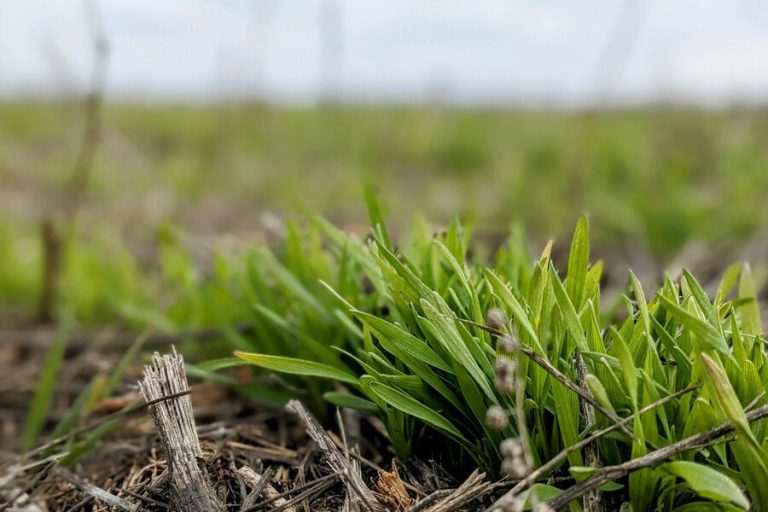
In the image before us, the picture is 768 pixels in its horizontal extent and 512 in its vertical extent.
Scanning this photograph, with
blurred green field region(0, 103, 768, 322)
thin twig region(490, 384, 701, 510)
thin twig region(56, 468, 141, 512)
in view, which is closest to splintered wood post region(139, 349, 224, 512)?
thin twig region(56, 468, 141, 512)

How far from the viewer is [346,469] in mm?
1073

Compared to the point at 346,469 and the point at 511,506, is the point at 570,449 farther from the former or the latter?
the point at 346,469

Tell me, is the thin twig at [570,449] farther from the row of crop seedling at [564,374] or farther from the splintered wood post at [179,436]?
the splintered wood post at [179,436]

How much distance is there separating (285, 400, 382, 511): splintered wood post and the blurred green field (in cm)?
73

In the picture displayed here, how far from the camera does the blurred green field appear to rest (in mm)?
3424

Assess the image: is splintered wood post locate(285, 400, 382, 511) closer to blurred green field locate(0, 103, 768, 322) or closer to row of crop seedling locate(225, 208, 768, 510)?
row of crop seedling locate(225, 208, 768, 510)

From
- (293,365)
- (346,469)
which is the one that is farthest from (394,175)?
(346,469)

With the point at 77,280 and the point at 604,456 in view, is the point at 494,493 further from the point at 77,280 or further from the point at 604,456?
the point at 77,280

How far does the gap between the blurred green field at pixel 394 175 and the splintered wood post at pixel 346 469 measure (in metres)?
0.73

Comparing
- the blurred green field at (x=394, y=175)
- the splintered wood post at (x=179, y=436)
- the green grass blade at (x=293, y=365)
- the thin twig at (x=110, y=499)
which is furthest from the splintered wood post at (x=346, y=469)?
the blurred green field at (x=394, y=175)

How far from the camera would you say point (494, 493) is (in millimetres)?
1075

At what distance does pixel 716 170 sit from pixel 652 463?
4.46m

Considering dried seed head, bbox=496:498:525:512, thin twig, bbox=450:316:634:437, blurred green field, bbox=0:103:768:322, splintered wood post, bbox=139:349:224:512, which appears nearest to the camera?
dried seed head, bbox=496:498:525:512

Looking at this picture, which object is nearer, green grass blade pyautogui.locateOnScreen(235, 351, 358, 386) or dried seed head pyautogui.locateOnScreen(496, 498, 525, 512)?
dried seed head pyautogui.locateOnScreen(496, 498, 525, 512)
